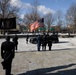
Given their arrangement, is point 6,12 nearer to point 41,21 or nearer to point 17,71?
point 41,21

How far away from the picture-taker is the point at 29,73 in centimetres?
1142

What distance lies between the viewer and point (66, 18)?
113 metres

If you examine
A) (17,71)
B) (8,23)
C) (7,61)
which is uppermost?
(8,23)

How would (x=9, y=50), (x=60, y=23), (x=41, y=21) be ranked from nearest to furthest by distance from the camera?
(x=9, y=50)
(x=41, y=21)
(x=60, y=23)

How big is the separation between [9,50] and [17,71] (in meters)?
2.20

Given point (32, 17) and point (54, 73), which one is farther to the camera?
point (32, 17)

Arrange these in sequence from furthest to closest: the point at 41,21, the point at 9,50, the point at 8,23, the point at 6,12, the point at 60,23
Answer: the point at 60,23 < the point at 6,12 < the point at 41,21 < the point at 8,23 < the point at 9,50

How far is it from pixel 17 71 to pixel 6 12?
71182 mm

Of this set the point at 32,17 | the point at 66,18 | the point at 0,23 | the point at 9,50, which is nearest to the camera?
the point at 9,50

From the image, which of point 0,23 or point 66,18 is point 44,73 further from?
point 66,18

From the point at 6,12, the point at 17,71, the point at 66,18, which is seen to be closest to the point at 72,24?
the point at 66,18

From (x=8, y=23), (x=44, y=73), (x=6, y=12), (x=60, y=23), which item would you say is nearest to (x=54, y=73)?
(x=44, y=73)

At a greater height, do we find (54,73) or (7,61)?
(7,61)

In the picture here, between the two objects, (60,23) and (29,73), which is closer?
(29,73)
